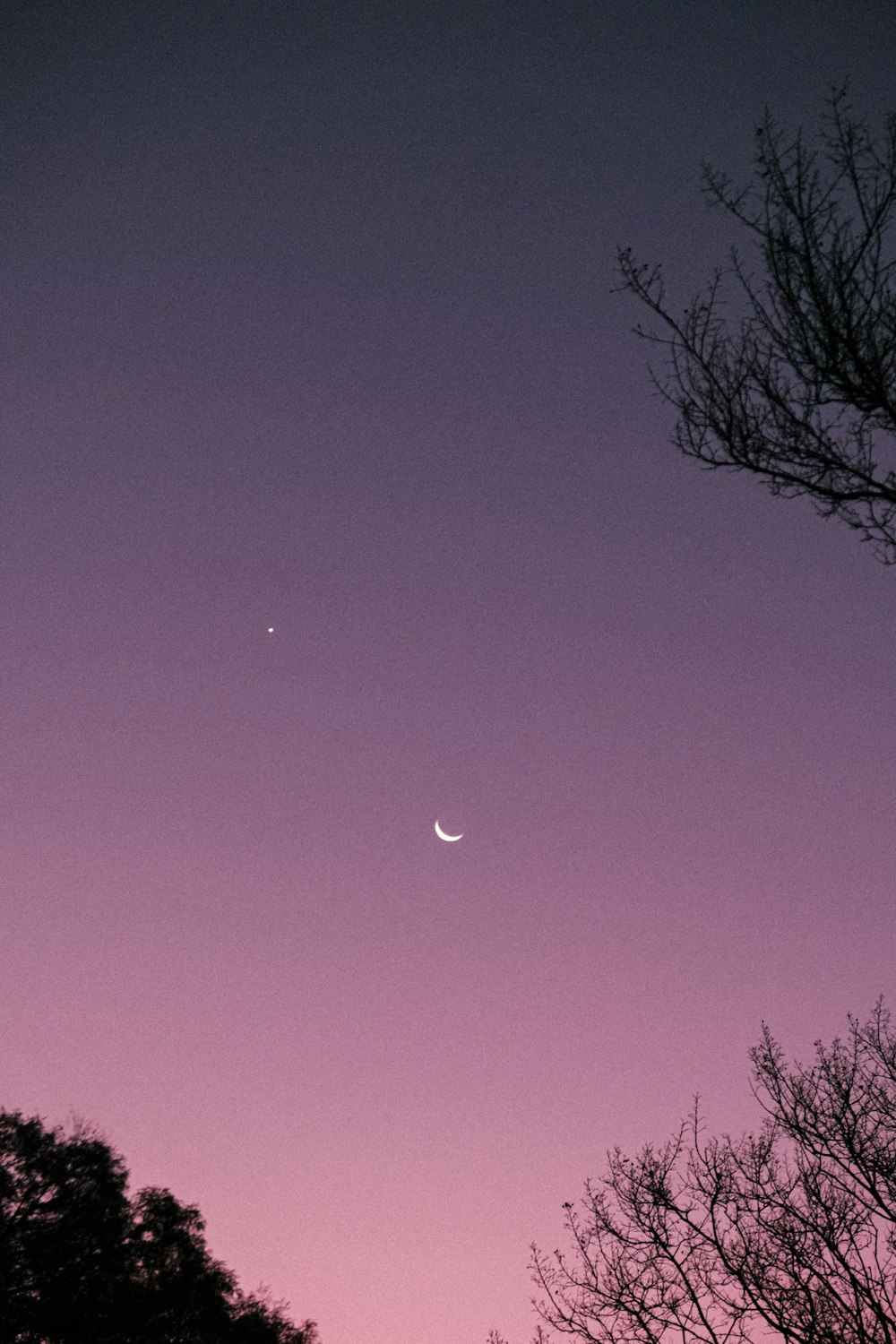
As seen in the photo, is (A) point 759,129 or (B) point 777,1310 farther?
(B) point 777,1310

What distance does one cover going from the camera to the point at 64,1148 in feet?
73.0

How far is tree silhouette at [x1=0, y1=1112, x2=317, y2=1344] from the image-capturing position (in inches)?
813

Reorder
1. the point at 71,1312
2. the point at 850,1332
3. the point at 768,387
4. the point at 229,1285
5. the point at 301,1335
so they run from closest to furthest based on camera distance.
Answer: the point at 768,387
the point at 850,1332
the point at 71,1312
the point at 229,1285
the point at 301,1335

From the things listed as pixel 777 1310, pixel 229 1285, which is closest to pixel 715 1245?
pixel 777 1310

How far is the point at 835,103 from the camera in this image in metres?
6.22

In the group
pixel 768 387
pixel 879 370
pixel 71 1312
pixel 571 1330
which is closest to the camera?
pixel 879 370

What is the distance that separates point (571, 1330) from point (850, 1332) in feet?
11.0

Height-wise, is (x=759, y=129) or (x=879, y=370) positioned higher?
→ (x=759, y=129)

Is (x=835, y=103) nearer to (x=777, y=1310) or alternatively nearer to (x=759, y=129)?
(x=759, y=129)

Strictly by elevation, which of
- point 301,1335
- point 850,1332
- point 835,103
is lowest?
point 301,1335

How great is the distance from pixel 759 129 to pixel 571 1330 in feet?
43.5

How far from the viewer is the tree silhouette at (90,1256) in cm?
2064

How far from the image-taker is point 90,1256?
22016 millimetres

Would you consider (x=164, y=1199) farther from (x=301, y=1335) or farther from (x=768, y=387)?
(x=768, y=387)
